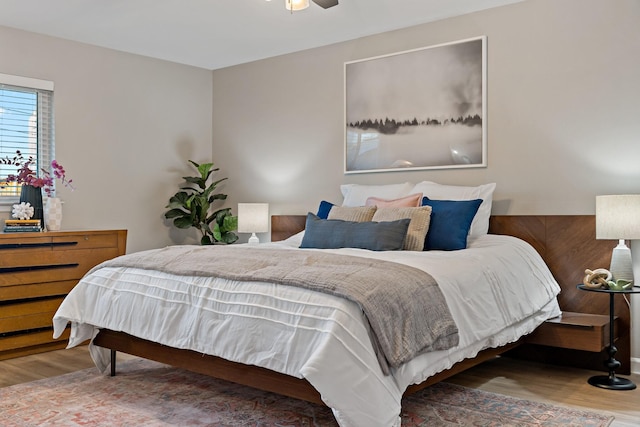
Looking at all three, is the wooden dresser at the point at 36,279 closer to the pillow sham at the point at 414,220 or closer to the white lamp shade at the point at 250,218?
the white lamp shade at the point at 250,218

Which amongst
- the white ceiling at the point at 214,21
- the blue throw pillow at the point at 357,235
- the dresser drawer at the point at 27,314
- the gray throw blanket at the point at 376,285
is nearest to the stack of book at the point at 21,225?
the dresser drawer at the point at 27,314

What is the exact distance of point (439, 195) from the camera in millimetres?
4199

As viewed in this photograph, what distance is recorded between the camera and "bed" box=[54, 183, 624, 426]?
2.21m

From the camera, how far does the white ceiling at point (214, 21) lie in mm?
4168

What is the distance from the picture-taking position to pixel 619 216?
3346mm

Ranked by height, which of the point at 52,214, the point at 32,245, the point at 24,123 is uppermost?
the point at 24,123

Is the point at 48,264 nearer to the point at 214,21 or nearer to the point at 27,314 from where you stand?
the point at 27,314

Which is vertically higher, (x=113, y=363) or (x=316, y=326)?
(x=316, y=326)

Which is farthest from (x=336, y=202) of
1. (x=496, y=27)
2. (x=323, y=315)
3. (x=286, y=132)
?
(x=323, y=315)

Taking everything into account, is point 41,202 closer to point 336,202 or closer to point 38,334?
point 38,334

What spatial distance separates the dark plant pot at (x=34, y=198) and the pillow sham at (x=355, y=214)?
2257 millimetres

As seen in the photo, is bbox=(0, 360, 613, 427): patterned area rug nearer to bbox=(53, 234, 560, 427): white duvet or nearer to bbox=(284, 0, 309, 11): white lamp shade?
bbox=(53, 234, 560, 427): white duvet

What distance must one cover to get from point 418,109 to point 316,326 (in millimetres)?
2713

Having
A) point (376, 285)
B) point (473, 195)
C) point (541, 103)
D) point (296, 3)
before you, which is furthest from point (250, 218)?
point (376, 285)
